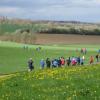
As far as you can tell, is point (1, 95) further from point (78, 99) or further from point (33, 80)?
point (33, 80)

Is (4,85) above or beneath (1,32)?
above

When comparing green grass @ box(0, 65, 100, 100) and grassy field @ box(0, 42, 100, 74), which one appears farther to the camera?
grassy field @ box(0, 42, 100, 74)

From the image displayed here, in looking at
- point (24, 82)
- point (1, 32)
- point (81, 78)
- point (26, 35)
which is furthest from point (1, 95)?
point (1, 32)

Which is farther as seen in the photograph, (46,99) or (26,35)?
(26,35)

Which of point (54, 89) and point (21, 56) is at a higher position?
point (54, 89)

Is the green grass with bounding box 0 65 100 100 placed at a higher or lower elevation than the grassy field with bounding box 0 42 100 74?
higher

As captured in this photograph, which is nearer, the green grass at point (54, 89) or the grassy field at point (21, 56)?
the green grass at point (54, 89)

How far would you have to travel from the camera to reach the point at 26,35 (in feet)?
534

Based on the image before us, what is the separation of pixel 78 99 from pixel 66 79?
19.3ft

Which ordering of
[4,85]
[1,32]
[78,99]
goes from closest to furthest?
[78,99] < [4,85] < [1,32]

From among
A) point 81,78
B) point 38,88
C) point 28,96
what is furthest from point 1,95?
point 81,78

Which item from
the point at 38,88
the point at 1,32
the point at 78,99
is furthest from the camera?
the point at 1,32

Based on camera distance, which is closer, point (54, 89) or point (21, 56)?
point (54, 89)

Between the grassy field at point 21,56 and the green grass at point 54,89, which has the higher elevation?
the green grass at point 54,89
